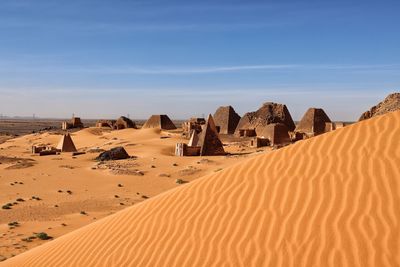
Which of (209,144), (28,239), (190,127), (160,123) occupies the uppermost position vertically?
(160,123)

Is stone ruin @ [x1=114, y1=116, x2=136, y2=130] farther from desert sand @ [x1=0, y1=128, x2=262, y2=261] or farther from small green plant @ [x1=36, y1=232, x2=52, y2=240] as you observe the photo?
small green plant @ [x1=36, y1=232, x2=52, y2=240]

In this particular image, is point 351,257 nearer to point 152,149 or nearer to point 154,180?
point 154,180

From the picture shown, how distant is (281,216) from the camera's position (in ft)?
20.4

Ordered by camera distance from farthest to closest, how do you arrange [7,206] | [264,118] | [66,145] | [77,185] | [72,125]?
[72,125] → [264,118] → [66,145] → [77,185] → [7,206]

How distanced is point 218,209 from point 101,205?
456 inches

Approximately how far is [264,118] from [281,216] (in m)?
41.5

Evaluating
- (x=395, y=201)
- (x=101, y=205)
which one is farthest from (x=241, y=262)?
(x=101, y=205)

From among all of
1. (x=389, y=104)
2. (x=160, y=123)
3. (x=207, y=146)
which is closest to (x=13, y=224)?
(x=389, y=104)

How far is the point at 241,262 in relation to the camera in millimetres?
5754

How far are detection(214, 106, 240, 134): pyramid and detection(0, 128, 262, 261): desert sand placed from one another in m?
14.2

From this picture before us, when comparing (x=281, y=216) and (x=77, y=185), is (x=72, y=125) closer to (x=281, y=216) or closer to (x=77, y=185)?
(x=77, y=185)

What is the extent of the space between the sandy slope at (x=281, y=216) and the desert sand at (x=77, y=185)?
4820mm

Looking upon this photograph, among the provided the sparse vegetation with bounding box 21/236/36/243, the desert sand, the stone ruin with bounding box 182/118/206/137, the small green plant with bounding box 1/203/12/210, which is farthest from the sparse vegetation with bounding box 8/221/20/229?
the stone ruin with bounding box 182/118/206/137

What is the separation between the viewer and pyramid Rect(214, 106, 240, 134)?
5145 centimetres
